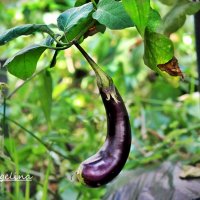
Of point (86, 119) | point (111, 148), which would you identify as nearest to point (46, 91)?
point (86, 119)

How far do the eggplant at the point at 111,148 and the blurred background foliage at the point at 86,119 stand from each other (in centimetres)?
20

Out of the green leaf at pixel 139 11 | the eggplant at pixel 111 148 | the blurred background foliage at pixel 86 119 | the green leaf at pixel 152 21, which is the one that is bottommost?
the blurred background foliage at pixel 86 119

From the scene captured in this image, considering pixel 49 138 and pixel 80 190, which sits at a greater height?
pixel 49 138

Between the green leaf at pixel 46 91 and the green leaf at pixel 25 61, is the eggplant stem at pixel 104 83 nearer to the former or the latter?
the green leaf at pixel 25 61

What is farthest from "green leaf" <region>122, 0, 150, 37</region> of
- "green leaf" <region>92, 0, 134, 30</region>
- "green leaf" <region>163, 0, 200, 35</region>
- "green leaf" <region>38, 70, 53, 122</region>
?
"green leaf" <region>38, 70, 53, 122</region>

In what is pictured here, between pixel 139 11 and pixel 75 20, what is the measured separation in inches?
2.6

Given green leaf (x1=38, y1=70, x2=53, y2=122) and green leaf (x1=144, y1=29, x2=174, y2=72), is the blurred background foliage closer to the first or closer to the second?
green leaf (x1=38, y1=70, x2=53, y2=122)

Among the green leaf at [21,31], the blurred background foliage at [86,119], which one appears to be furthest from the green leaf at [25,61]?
the blurred background foliage at [86,119]

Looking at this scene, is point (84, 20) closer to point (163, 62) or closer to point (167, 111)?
point (163, 62)

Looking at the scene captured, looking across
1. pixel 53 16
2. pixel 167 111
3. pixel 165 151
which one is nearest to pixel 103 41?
pixel 53 16

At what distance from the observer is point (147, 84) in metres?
1.75

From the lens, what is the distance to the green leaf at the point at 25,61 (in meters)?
0.47

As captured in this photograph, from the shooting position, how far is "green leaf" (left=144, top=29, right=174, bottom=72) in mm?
463

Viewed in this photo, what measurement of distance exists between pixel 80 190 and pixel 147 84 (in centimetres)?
94
